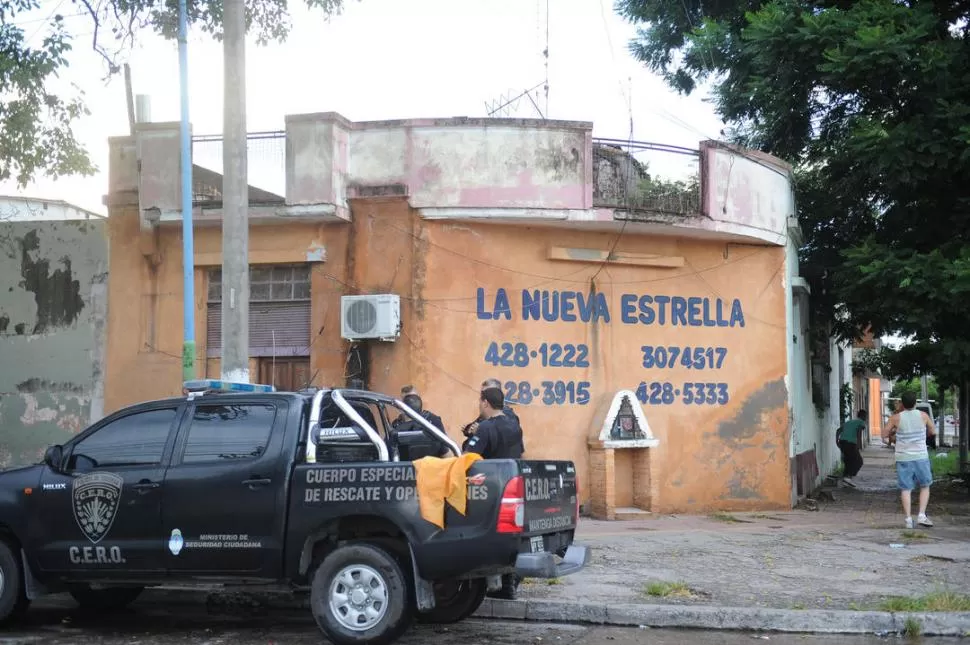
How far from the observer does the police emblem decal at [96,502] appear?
290 inches

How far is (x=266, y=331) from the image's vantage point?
1452 cm

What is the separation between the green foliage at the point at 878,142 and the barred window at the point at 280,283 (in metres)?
7.86

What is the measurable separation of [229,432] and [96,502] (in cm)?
108

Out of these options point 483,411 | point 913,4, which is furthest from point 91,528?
point 913,4

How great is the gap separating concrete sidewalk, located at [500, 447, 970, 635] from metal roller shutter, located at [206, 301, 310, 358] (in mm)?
4639

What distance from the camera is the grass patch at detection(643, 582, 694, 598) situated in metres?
8.39

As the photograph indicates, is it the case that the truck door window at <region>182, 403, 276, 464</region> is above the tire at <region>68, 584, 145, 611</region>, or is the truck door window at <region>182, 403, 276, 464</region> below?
above

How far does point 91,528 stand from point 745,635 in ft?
15.4

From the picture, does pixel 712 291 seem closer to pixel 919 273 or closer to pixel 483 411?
pixel 919 273

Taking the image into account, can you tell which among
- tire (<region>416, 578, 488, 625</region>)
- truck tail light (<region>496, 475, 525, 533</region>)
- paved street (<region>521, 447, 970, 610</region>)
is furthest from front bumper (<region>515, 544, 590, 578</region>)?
paved street (<region>521, 447, 970, 610</region>)

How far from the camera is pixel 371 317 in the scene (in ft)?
44.3

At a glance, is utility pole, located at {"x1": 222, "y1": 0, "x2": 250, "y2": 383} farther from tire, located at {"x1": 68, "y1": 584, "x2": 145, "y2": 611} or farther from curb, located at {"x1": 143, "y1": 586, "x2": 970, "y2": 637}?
curb, located at {"x1": 143, "y1": 586, "x2": 970, "y2": 637}

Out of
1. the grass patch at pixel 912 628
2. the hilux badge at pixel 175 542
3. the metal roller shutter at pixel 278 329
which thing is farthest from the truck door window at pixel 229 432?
the metal roller shutter at pixel 278 329

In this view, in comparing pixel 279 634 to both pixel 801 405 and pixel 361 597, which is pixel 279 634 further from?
pixel 801 405
